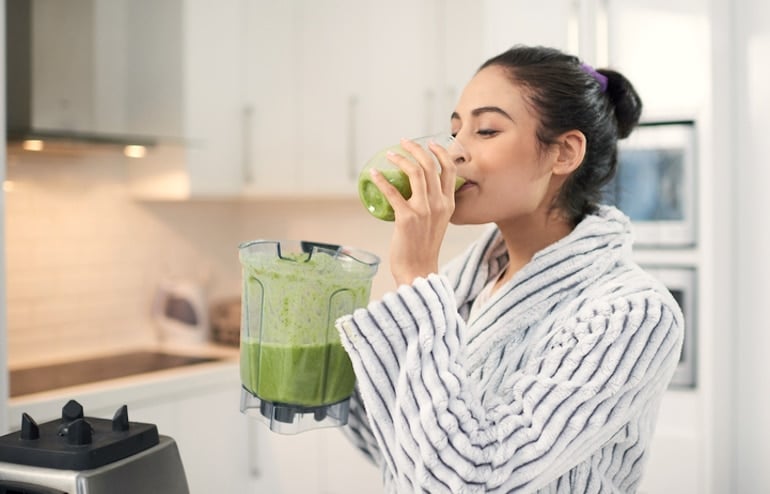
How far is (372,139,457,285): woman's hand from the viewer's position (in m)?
1.14

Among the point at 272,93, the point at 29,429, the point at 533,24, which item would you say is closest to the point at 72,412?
the point at 29,429

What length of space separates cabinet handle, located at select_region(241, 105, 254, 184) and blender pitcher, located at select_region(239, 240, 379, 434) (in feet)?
6.58

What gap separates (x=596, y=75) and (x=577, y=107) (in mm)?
98

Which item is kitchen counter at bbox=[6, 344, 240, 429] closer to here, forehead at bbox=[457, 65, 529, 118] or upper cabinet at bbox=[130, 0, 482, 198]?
upper cabinet at bbox=[130, 0, 482, 198]

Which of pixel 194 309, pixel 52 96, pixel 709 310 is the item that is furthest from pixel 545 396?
pixel 194 309

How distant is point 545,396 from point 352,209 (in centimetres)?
228

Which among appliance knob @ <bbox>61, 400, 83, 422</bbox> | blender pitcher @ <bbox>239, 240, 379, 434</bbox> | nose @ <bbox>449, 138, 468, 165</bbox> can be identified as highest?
nose @ <bbox>449, 138, 468, 165</bbox>

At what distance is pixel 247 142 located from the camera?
10.2ft

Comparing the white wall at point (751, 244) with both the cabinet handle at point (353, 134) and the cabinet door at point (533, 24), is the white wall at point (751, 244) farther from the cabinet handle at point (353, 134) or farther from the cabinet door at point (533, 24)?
the cabinet handle at point (353, 134)

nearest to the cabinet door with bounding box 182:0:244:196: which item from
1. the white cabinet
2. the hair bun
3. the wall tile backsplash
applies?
the white cabinet

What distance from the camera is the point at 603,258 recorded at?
1.33m

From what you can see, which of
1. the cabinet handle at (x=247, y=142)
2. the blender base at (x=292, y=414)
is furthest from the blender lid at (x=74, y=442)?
the cabinet handle at (x=247, y=142)

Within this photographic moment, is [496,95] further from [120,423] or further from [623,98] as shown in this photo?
[120,423]

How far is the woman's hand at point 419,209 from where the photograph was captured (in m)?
1.14
